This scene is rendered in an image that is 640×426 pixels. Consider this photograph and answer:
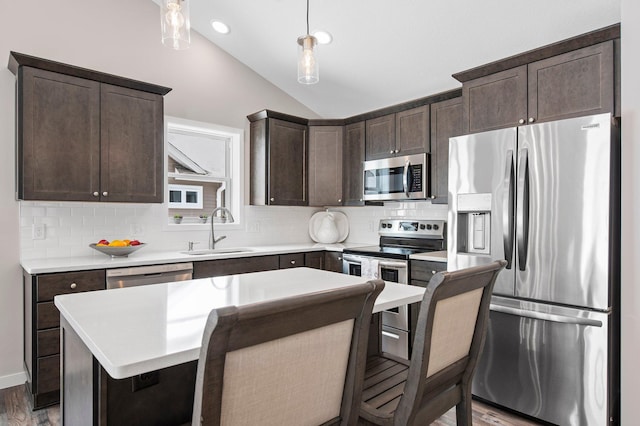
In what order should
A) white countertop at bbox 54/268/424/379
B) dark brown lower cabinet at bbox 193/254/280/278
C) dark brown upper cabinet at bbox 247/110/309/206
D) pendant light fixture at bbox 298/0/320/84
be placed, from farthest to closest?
1. dark brown upper cabinet at bbox 247/110/309/206
2. dark brown lower cabinet at bbox 193/254/280/278
3. pendant light fixture at bbox 298/0/320/84
4. white countertop at bbox 54/268/424/379

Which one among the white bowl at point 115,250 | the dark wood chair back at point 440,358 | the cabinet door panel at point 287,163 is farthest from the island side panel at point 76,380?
the cabinet door panel at point 287,163

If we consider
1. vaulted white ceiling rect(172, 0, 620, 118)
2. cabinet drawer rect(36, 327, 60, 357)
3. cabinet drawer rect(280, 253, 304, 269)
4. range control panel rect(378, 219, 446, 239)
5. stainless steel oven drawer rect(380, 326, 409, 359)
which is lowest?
stainless steel oven drawer rect(380, 326, 409, 359)

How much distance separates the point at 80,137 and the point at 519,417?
3.51 m

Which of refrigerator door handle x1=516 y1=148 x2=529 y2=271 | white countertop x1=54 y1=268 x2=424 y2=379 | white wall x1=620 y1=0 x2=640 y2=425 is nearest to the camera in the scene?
white countertop x1=54 y1=268 x2=424 y2=379

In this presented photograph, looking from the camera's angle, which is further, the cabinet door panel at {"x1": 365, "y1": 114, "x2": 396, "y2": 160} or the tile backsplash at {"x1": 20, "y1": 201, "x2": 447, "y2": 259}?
the cabinet door panel at {"x1": 365, "y1": 114, "x2": 396, "y2": 160}

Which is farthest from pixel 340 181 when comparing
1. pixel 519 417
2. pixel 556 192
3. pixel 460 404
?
pixel 460 404

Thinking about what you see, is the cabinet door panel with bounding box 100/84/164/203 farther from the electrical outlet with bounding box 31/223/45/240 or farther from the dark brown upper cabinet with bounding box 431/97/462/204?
the dark brown upper cabinet with bounding box 431/97/462/204

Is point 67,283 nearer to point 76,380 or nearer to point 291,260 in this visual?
point 76,380

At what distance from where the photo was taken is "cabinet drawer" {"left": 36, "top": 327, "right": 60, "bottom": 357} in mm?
2480

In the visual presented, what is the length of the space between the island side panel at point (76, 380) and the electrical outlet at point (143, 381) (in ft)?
0.44

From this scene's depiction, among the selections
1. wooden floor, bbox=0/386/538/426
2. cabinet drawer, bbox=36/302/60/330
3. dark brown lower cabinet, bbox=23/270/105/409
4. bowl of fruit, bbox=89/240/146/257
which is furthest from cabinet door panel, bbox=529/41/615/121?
cabinet drawer, bbox=36/302/60/330

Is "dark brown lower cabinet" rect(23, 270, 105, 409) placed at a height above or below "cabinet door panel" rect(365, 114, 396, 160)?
below

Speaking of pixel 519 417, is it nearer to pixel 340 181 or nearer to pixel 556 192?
pixel 556 192

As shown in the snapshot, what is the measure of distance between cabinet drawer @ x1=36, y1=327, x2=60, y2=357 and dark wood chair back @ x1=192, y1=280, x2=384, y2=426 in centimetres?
230
